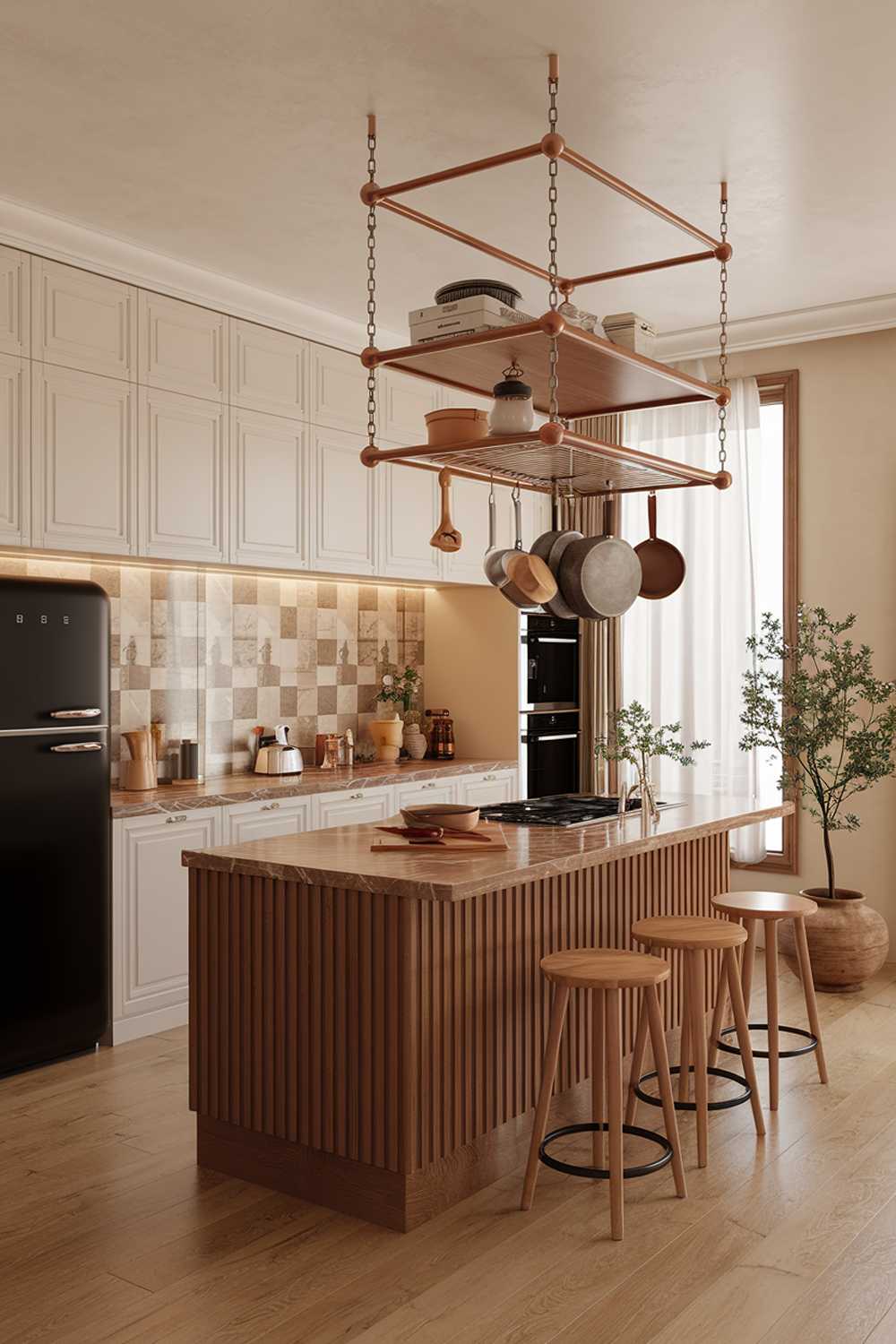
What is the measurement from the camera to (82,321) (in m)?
4.32

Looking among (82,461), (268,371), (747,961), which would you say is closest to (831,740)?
(747,961)

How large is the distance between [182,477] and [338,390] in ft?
3.46

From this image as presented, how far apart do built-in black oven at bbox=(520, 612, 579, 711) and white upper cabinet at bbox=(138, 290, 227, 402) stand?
Result: 2.13 metres

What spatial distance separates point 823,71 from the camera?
3.27m

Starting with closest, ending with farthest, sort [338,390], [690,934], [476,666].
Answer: [690,934]
[338,390]
[476,666]

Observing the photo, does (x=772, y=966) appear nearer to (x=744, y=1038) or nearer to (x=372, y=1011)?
(x=744, y=1038)

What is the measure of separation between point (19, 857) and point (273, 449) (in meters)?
2.04

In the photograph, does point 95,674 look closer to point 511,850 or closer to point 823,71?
point 511,850

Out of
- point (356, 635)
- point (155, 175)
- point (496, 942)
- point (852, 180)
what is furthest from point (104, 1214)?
point (852, 180)

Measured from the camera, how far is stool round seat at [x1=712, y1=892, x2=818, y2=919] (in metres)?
3.77

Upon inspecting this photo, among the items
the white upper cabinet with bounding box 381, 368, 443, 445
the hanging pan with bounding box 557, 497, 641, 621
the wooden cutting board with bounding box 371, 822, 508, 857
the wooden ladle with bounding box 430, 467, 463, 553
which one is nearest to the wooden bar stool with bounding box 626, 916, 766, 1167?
the wooden cutting board with bounding box 371, 822, 508, 857

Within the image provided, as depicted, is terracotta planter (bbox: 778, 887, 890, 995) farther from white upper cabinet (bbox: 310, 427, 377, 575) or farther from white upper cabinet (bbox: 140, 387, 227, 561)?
white upper cabinet (bbox: 140, 387, 227, 561)

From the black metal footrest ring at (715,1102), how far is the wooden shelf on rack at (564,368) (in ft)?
6.71

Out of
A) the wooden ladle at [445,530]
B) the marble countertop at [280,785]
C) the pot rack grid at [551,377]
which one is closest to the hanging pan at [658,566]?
the pot rack grid at [551,377]
